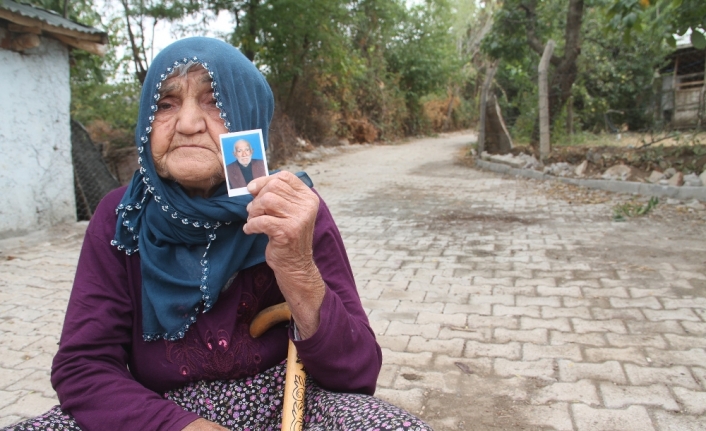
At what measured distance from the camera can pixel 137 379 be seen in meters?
1.67

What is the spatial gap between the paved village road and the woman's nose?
1.80 metres

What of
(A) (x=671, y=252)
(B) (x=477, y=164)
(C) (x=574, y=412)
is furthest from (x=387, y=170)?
(C) (x=574, y=412)

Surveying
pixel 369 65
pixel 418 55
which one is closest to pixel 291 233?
pixel 369 65

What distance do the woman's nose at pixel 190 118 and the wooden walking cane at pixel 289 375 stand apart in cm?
54

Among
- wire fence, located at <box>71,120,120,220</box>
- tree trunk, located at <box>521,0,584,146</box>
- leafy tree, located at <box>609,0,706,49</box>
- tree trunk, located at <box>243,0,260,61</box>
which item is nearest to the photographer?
leafy tree, located at <box>609,0,706,49</box>

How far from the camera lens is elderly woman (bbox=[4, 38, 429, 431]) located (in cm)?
150

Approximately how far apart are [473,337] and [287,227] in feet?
8.46

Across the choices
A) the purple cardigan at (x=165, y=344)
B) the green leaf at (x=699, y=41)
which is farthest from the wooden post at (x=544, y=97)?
the purple cardigan at (x=165, y=344)

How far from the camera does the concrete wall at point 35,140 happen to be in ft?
21.2

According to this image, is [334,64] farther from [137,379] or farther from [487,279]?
[137,379]

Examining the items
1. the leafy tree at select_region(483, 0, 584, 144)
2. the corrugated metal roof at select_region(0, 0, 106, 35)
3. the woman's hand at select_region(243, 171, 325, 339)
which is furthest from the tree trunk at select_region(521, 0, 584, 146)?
the woman's hand at select_region(243, 171, 325, 339)

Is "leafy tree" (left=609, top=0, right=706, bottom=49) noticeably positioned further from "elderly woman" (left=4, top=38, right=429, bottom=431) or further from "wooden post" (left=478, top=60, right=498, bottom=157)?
"wooden post" (left=478, top=60, right=498, bottom=157)

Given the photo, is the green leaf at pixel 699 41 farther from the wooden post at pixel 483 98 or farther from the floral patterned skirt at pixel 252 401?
the wooden post at pixel 483 98

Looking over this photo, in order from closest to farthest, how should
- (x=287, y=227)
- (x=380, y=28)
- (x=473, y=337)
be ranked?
1. (x=287, y=227)
2. (x=473, y=337)
3. (x=380, y=28)
